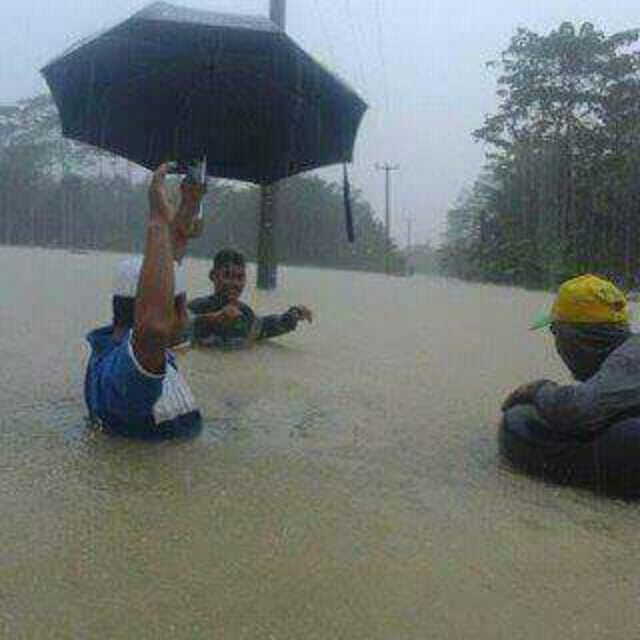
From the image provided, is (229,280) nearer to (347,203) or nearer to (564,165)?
(347,203)

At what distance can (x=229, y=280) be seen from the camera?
24.3 feet

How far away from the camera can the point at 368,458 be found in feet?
14.9

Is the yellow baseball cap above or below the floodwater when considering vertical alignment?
above

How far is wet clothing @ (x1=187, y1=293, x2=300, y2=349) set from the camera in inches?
297

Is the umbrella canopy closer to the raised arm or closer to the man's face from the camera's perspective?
the raised arm

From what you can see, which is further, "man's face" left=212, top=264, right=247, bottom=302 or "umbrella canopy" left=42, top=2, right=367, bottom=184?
"man's face" left=212, top=264, right=247, bottom=302

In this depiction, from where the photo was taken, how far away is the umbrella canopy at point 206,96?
477 cm

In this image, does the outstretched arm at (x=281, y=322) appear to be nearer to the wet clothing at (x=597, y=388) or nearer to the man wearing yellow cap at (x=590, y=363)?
the man wearing yellow cap at (x=590, y=363)

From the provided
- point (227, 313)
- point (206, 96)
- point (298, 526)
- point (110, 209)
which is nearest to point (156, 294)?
point (298, 526)

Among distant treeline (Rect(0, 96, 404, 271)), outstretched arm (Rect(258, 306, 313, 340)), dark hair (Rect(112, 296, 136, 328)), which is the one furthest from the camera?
distant treeline (Rect(0, 96, 404, 271))

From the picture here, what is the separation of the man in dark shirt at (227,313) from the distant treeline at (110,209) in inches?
1646

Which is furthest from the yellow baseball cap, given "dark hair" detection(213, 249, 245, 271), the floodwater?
"dark hair" detection(213, 249, 245, 271)

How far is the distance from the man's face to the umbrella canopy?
5.25ft

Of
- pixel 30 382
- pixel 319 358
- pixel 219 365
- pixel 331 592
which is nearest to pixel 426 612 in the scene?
pixel 331 592
